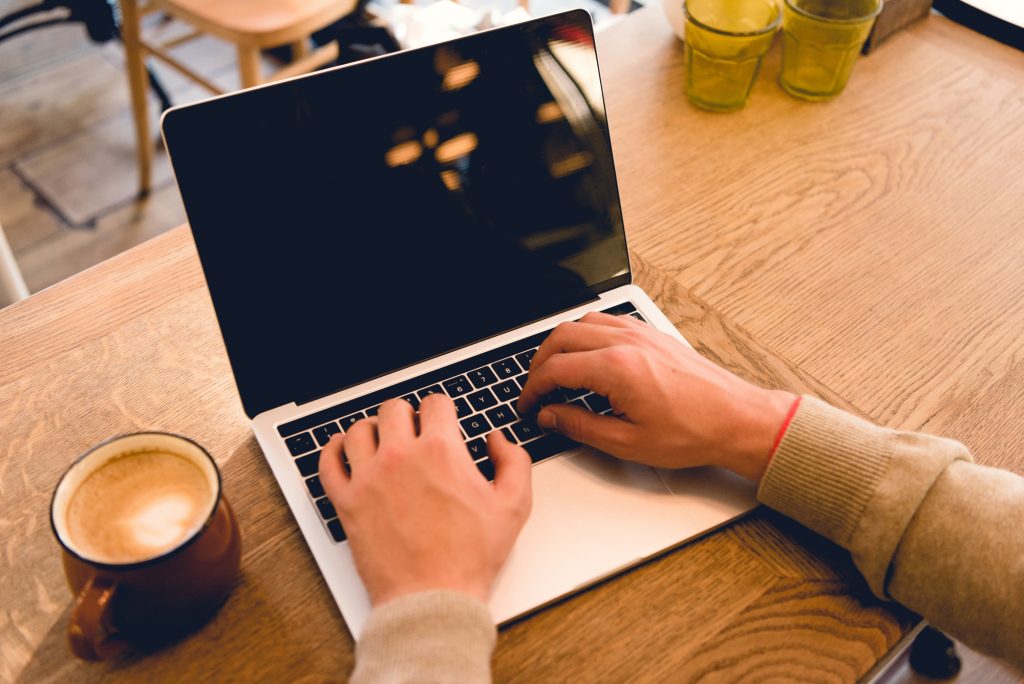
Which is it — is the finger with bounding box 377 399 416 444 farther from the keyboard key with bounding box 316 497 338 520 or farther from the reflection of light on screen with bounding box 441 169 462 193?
the reflection of light on screen with bounding box 441 169 462 193

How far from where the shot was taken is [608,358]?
26.8 inches

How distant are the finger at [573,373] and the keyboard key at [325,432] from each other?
0.17 metres

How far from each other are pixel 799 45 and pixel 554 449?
713mm

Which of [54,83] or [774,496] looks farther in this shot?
[54,83]

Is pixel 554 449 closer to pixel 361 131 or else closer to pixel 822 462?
pixel 822 462

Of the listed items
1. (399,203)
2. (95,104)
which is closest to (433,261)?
(399,203)

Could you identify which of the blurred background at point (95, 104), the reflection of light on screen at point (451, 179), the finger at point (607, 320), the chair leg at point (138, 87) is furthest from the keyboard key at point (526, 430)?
the chair leg at point (138, 87)

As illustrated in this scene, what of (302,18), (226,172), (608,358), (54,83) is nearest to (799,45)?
(608,358)

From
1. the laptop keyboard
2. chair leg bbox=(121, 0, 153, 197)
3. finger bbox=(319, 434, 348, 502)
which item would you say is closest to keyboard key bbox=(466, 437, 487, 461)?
the laptop keyboard

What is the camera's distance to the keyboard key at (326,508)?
648 millimetres

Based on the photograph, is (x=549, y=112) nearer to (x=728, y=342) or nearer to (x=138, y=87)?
(x=728, y=342)

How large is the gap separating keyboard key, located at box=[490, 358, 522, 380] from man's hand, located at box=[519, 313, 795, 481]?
4 centimetres

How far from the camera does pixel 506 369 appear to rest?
2.48 ft

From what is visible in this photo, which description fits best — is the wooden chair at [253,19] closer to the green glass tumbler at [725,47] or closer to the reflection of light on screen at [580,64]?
the green glass tumbler at [725,47]
